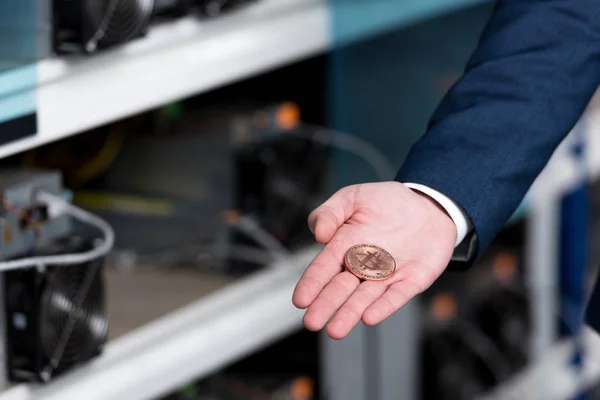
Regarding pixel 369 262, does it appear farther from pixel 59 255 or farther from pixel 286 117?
pixel 286 117

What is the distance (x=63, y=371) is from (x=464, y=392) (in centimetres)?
116

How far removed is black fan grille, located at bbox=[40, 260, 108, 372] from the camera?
1.26 meters

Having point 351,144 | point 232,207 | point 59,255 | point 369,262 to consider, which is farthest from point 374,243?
point 351,144

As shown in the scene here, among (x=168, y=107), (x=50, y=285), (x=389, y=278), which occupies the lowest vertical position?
(x=168, y=107)

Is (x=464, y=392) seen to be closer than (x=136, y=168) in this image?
No

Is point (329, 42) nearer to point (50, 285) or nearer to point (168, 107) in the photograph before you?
point (168, 107)

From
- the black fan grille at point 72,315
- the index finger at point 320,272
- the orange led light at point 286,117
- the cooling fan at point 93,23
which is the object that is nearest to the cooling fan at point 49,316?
the black fan grille at point 72,315

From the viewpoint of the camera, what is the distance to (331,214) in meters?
1.10

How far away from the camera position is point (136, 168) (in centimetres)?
191

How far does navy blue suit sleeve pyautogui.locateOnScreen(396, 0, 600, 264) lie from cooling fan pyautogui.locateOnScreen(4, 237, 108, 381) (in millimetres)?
407

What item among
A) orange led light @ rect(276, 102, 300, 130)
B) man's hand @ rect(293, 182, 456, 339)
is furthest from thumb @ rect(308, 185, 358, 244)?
orange led light @ rect(276, 102, 300, 130)

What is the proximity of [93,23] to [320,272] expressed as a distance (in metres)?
0.42

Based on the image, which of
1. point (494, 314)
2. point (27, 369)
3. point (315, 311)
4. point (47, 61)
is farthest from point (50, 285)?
point (494, 314)

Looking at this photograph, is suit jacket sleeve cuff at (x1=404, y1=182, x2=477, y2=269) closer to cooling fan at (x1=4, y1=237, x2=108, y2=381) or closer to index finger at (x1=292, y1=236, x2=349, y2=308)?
index finger at (x1=292, y1=236, x2=349, y2=308)
